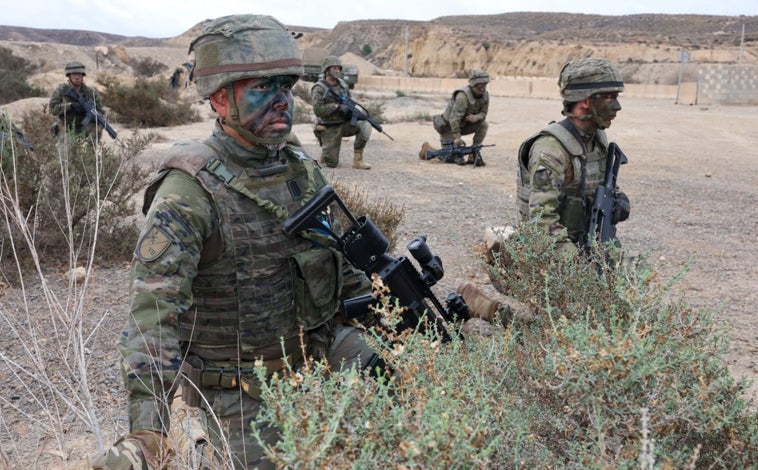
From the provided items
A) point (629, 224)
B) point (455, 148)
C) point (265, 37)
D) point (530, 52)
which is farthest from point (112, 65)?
point (265, 37)

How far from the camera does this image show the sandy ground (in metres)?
4.10

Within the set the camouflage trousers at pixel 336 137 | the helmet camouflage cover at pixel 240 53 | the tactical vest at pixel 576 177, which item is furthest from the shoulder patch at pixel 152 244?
the camouflage trousers at pixel 336 137

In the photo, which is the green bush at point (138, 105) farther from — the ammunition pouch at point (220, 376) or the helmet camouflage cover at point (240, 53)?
the ammunition pouch at point (220, 376)

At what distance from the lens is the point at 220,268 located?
2.34 m

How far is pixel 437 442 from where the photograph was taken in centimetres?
131

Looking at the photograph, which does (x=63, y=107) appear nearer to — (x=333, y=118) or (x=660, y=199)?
(x=333, y=118)

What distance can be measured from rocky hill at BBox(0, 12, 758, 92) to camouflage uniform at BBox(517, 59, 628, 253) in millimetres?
22822

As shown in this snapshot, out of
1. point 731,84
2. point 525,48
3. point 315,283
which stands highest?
point 525,48

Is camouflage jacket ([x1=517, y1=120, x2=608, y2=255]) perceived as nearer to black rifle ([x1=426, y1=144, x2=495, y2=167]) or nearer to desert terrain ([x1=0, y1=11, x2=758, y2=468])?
desert terrain ([x1=0, y1=11, x2=758, y2=468])

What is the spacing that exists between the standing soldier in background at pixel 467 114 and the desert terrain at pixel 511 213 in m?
0.48

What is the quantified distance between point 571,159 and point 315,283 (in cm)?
208

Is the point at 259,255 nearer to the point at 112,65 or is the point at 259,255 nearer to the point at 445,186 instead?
the point at 445,186

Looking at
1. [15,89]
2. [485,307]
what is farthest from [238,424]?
[15,89]

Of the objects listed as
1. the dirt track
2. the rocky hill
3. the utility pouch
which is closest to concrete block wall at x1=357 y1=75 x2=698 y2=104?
the rocky hill
